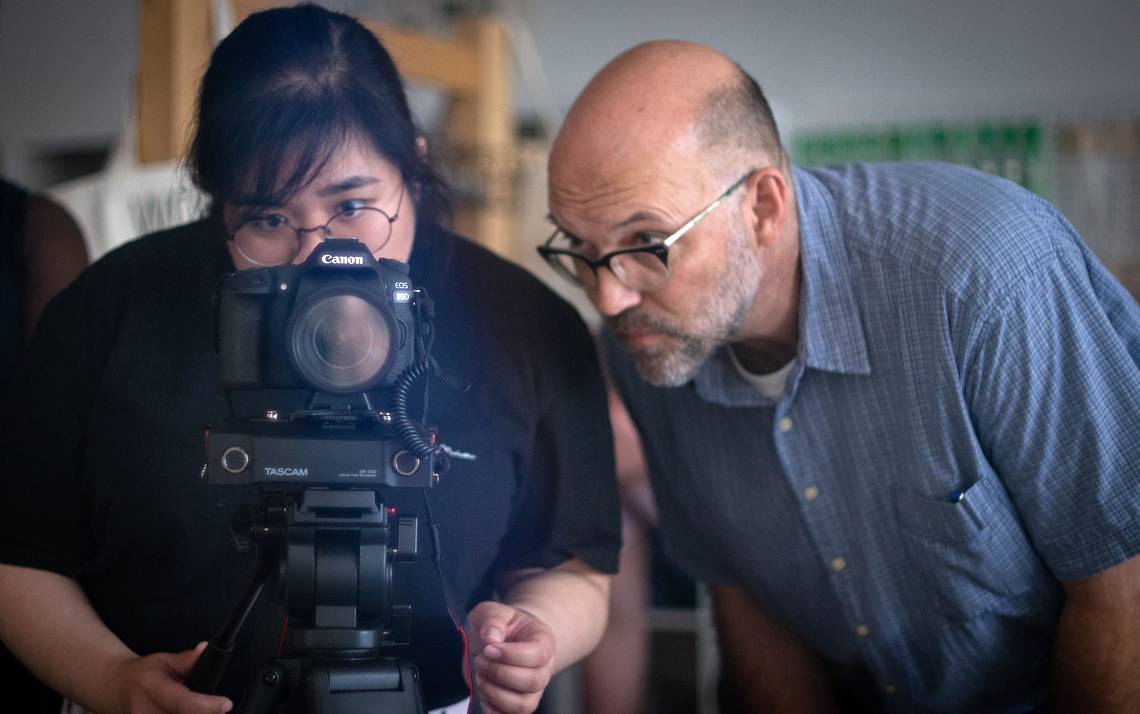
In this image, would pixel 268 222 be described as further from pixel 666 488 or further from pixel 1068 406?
pixel 1068 406

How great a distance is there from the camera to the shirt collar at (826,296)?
122 cm

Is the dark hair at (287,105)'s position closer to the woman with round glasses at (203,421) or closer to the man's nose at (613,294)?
the woman with round glasses at (203,421)

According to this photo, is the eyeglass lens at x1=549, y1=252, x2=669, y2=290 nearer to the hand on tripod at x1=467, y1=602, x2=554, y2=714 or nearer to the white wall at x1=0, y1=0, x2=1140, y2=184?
the hand on tripod at x1=467, y1=602, x2=554, y2=714

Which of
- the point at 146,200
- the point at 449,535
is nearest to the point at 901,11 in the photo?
the point at 146,200

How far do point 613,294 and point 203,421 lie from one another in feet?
1.52

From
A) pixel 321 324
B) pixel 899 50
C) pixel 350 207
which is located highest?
pixel 899 50

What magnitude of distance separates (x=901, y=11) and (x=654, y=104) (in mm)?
2059

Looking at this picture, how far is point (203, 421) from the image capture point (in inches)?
40.1

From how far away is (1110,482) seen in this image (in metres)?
1.08

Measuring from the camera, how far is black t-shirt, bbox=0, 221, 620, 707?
3.25 ft

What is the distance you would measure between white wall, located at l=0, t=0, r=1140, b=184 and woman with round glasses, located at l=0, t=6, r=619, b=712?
5.65 ft

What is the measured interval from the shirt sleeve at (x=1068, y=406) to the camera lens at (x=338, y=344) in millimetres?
675

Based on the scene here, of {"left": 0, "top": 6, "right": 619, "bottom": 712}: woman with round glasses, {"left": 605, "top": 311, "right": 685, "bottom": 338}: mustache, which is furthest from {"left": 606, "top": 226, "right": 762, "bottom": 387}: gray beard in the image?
{"left": 0, "top": 6, "right": 619, "bottom": 712}: woman with round glasses

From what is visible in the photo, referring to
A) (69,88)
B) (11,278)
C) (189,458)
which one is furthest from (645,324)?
(69,88)
